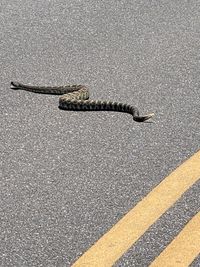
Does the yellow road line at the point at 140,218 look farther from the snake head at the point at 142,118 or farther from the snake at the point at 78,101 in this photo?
the snake at the point at 78,101

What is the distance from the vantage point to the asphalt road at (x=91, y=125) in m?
3.81

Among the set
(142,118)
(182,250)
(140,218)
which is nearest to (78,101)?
(142,118)

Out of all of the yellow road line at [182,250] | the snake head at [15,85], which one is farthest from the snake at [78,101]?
the yellow road line at [182,250]

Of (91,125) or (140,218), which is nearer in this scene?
(140,218)

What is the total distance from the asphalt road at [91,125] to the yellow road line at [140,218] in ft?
0.16

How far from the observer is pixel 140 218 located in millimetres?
3895

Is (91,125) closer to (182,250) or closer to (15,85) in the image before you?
(15,85)

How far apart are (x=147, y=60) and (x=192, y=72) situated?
53 cm

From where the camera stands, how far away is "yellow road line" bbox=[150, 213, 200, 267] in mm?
3438

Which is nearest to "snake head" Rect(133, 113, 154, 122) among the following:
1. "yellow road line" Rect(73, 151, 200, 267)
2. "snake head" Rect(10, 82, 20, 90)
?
"yellow road line" Rect(73, 151, 200, 267)

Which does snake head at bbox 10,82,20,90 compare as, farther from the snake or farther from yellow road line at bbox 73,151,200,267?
yellow road line at bbox 73,151,200,267

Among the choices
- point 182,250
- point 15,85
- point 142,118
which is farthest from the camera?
point 15,85

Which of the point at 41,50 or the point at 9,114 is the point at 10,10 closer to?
the point at 41,50

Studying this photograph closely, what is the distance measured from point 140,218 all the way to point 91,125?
1589 millimetres
